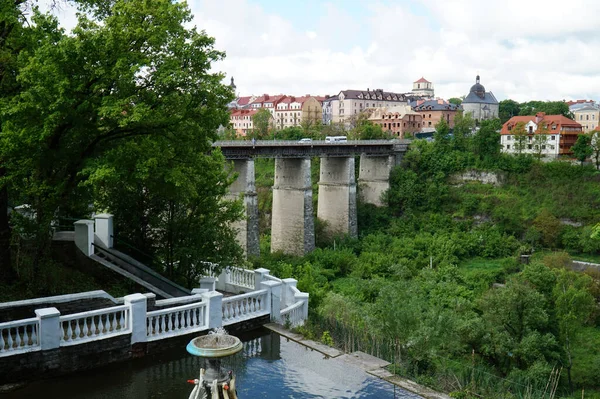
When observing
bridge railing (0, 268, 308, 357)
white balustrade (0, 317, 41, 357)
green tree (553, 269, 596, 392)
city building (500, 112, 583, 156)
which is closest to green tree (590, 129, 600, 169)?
city building (500, 112, 583, 156)

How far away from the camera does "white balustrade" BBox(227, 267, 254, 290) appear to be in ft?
57.6

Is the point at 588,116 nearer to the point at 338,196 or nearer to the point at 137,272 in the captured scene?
the point at 338,196

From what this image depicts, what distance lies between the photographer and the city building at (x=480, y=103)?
348ft

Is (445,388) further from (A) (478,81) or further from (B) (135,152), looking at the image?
(A) (478,81)

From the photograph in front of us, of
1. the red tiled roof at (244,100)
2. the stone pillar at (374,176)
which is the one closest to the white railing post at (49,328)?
the stone pillar at (374,176)

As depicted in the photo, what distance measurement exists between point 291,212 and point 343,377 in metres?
36.7

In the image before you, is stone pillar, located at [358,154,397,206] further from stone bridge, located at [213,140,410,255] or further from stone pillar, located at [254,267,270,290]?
stone pillar, located at [254,267,270,290]

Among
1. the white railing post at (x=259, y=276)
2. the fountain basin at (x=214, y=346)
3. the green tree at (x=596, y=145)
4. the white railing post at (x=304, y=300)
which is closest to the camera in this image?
the fountain basin at (x=214, y=346)

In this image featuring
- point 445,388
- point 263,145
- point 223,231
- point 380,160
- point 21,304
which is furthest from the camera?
point 380,160

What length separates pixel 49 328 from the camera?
1097 centimetres

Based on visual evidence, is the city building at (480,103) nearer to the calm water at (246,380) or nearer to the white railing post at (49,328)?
the calm water at (246,380)

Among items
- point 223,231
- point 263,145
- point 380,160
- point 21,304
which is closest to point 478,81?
point 380,160

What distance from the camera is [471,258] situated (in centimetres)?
4906

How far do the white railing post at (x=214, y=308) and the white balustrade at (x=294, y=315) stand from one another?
1.82 meters
